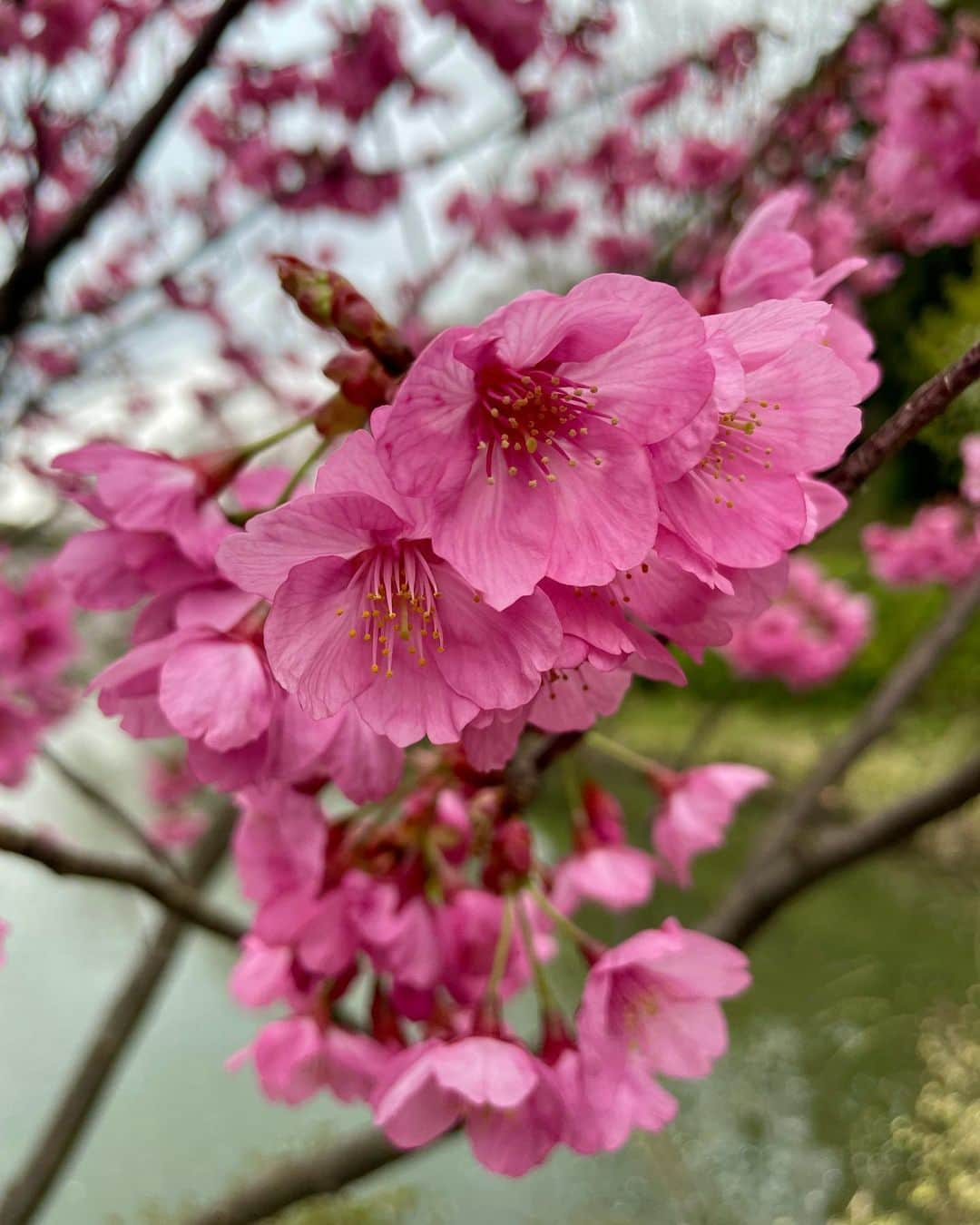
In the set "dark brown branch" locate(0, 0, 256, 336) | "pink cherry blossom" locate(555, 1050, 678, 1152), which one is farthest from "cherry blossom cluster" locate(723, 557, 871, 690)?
"pink cherry blossom" locate(555, 1050, 678, 1152)

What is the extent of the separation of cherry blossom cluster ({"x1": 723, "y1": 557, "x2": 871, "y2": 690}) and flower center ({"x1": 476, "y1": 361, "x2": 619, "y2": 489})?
1935 millimetres

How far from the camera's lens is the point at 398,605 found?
0.41m

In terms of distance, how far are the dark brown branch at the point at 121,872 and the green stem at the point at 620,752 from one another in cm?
38

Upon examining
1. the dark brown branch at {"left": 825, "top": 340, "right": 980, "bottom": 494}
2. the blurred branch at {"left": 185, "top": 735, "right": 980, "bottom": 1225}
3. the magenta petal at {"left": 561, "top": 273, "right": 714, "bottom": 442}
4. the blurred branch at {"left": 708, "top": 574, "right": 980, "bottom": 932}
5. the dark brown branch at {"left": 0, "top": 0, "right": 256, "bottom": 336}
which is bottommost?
the blurred branch at {"left": 708, "top": 574, "right": 980, "bottom": 932}

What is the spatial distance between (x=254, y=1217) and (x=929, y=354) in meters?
1.29

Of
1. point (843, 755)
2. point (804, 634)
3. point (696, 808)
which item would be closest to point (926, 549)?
point (804, 634)

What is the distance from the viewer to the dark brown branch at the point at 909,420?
39 cm

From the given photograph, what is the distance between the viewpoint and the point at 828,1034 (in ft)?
6.33

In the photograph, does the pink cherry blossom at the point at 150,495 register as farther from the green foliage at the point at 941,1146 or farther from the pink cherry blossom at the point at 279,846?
the green foliage at the point at 941,1146

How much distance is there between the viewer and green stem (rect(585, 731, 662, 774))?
660 mm

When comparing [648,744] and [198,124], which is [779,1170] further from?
[648,744]

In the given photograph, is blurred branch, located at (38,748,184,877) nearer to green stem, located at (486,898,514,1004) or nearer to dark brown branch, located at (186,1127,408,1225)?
dark brown branch, located at (186,1127,408,1225)

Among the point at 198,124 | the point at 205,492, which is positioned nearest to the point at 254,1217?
the point at 205,492

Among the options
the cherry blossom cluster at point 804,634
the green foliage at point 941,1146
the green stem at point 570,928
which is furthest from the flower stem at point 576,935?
the cherry blossom cluster at point 804,634
